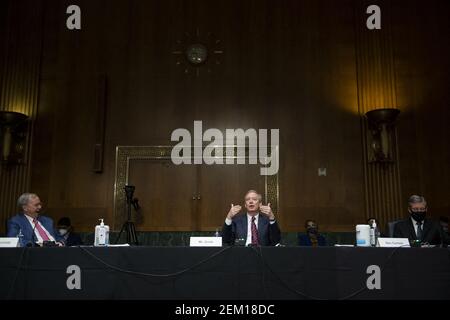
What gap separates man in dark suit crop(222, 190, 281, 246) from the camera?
457cm

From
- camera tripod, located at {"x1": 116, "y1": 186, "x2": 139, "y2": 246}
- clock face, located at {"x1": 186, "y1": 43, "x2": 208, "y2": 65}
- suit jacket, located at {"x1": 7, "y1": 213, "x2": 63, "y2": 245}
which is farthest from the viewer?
clock face, located at {"x1": 186, "y1": 43, "x2": 208, "y2": 65}

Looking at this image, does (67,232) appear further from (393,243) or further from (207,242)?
(393,243)

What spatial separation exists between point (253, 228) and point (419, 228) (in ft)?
5.38

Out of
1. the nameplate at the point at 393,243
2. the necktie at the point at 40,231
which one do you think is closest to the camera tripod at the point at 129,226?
the necktie at the point at 40,231

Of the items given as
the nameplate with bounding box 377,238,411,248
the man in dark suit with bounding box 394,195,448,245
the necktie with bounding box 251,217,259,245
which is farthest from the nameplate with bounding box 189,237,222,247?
the man in dark suit with bounding box 394,195,448,245

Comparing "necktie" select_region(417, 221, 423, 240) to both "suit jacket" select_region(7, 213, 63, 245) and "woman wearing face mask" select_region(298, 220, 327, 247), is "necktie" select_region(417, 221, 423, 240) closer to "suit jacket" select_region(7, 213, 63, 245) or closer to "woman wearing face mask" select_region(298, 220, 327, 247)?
"woman wearing face mask" select_region(298, 220, 327, 247)

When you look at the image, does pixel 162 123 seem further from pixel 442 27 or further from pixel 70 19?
pixel 442 27

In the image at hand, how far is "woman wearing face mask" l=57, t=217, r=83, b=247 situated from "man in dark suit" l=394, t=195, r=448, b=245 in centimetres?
387

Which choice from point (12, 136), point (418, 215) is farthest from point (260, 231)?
point (12, 136)

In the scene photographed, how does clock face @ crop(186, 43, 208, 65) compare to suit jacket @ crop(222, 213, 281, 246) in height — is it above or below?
above

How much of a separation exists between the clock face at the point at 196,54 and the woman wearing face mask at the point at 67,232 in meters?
2.97

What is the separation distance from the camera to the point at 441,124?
7105 millimetres

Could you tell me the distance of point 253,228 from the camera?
4.74 metres

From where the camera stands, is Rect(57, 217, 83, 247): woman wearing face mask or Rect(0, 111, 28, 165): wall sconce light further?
Rect(0, 111, 28, 165): wall sconce light
